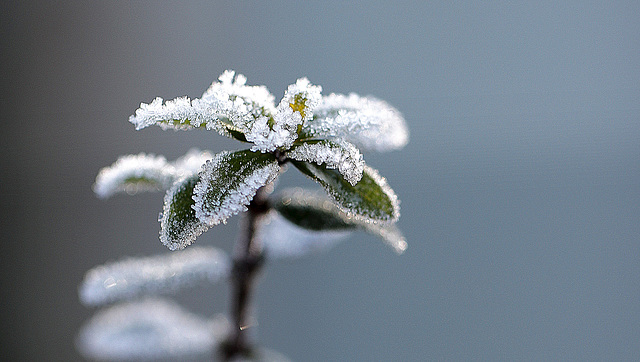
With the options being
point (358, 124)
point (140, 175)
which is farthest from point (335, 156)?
point (140, 175)

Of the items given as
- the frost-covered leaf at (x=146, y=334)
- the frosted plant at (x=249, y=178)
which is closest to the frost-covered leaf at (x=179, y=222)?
the frosted plant at (x=249, y=178)

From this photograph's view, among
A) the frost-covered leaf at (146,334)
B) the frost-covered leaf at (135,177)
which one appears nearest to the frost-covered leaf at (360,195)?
the frost-covered leaf at (135,177)

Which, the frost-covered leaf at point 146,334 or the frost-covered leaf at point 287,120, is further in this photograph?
the frost-covered leaf at point 146,334

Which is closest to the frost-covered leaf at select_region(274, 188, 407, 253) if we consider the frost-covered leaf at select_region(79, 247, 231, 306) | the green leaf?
the green leaf

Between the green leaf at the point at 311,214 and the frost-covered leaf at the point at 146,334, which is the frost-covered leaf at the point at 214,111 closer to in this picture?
the green leaf at the point at 311,214

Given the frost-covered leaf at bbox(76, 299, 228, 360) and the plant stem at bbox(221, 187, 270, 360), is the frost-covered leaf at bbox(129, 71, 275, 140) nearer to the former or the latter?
the plant stem at bbox(221, 187, 270, 360)

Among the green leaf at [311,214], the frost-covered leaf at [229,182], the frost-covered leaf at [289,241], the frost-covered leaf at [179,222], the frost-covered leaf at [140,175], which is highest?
the frost-covered leaf at [289,241]

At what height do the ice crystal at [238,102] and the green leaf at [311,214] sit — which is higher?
the ice crystal at [238,102]
